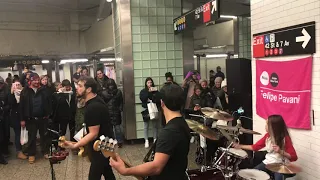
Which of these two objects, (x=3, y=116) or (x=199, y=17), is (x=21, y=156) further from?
(x=199, y=17)

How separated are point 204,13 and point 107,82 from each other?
7.94 feet

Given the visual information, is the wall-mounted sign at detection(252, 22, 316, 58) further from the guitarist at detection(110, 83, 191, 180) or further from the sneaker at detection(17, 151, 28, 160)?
the sneaker at detection(17, 151, 28, 160)

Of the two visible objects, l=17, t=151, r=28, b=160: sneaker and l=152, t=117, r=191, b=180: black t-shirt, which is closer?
l=152, t=117, r=191, b=180: black t-shirt

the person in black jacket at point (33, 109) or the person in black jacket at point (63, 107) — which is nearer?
the person in black jacket at point (33, 109)

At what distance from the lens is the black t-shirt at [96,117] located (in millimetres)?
2809

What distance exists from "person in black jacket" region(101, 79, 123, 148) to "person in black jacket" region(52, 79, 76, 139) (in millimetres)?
629

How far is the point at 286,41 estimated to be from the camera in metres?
3.42

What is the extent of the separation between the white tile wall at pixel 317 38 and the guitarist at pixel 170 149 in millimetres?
1891

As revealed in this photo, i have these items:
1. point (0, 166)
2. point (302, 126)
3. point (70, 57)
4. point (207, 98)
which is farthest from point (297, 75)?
point (70, 57)

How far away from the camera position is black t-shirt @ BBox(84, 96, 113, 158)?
9.21 feet

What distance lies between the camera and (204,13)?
4652mm

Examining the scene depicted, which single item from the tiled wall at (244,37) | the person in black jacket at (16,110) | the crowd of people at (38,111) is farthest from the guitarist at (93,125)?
the tiled wall at (244,37)

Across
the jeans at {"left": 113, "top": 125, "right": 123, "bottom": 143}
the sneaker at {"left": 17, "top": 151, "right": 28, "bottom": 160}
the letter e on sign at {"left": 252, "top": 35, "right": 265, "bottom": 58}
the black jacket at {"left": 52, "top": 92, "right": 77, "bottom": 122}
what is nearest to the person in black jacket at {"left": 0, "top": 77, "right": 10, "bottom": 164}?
the sneaker at {"left": 17, "top": 151, "right": 28, "bottom": 160}

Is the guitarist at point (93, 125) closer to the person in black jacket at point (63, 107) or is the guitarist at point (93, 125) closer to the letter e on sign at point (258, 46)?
the letter e on sign at point (258, 46)
